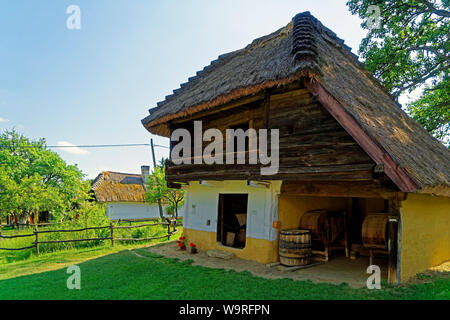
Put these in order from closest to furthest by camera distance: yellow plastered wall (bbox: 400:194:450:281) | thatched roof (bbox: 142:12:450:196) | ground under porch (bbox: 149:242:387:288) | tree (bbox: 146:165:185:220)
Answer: thatched roof (bbox: 142:12:450:196) → yellow plastered wall (bbox: 400:194:450:281) → ground under porch (bbox: 149:242:387:288) → tree (bbox: 146:165:185:220)

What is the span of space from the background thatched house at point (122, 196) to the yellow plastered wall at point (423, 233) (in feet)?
73.5

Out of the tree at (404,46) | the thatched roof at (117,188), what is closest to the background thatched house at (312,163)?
the tree at (404,46)

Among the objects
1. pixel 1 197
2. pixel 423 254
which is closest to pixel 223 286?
pixel 423 254

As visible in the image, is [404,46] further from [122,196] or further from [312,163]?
[122,196]

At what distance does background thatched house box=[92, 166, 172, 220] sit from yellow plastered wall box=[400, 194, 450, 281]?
2240 centimetres

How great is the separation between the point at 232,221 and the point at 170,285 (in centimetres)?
473

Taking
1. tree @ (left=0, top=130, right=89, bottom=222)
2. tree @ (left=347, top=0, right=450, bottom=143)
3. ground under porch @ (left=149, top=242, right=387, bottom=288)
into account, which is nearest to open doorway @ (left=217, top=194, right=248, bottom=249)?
ground under porch @ (left=149, top=242, right=387, bottom=288)

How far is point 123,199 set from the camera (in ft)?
82.1

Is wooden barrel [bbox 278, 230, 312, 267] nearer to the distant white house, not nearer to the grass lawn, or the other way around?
the grass lawn

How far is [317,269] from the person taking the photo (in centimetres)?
663

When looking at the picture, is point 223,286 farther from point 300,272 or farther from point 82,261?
point 82,261

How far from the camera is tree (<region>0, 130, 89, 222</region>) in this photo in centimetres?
1820

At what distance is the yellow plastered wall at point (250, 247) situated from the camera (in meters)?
7.18
